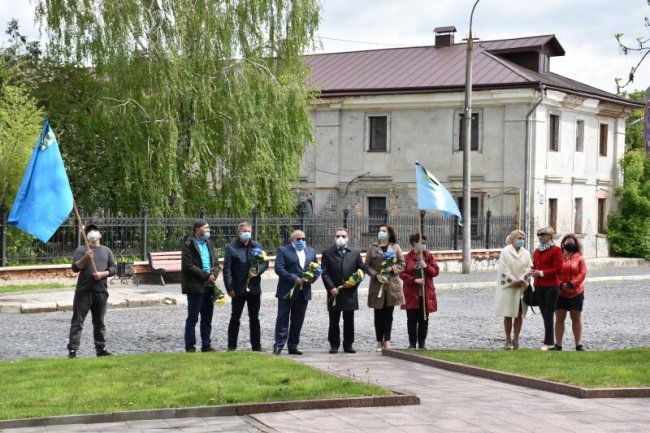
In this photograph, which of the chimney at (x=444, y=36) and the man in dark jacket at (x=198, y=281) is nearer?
the man in dark jacket at (x=198, y=281)

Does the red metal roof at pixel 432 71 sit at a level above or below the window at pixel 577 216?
above

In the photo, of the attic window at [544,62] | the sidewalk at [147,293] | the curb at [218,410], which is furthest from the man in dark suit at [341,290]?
the attic window at [544,62]

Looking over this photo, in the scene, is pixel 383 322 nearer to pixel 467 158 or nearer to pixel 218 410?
pixel 218 410

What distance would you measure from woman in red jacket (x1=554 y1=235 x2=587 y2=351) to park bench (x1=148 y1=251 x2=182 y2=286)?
46.6 feet

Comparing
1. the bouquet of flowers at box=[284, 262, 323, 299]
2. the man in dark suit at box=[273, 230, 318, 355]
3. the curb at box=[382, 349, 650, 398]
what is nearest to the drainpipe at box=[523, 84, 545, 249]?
the man in dark suit at box=[273, 230, 318, 355]

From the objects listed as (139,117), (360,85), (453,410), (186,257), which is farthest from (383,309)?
(360,85)

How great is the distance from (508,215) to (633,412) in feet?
104

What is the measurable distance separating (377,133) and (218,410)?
35.5 meters

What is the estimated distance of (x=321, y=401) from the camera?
10.7 metres

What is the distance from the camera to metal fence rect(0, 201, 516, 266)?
27.1 metres

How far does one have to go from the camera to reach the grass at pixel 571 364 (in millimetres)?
12438

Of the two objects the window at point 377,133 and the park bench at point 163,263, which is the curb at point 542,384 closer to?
the park bench at point 163,263

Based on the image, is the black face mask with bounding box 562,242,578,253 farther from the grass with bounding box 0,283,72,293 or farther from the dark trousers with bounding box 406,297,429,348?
the grass with bounding box 0,283,72,293

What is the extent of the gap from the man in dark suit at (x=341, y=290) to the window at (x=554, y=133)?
94.7 ft
